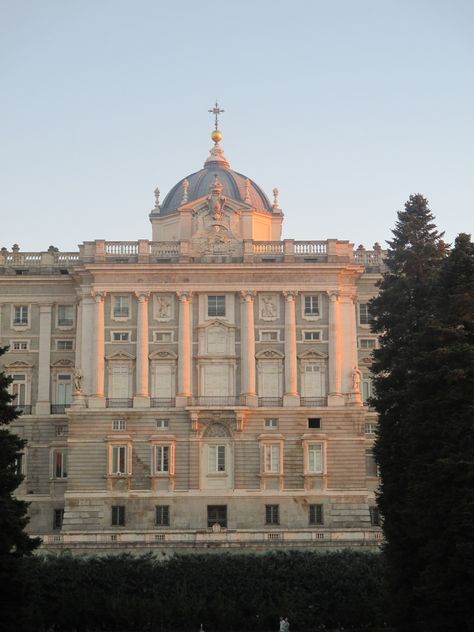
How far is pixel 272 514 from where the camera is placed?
252 feet

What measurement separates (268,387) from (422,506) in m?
35.3

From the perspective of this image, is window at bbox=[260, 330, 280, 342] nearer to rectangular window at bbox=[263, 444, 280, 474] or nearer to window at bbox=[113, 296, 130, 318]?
rectangular window at bbox=[263, 444, 280, 474]

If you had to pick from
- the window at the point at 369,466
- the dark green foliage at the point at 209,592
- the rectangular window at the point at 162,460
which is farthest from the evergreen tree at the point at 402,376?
the window at the point at 369,466

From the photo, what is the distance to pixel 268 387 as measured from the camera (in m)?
79.5

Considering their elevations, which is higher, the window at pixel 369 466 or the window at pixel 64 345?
the window at pixel 64 345

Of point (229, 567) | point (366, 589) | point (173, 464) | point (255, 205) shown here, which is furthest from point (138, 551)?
point (255, 205)

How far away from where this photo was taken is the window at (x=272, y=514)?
252 ft

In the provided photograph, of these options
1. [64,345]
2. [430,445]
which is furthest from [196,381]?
[430,445]

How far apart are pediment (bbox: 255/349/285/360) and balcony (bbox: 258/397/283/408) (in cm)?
248

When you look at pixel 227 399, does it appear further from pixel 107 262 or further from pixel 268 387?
pixel 107 262

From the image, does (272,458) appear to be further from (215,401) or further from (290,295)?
(290,295)

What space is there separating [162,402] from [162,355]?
2.89 meters

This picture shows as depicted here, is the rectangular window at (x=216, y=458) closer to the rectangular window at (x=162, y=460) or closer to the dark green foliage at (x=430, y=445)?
the rectangular window at (x=162, y=460)

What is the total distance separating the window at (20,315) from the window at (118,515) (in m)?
14.0
